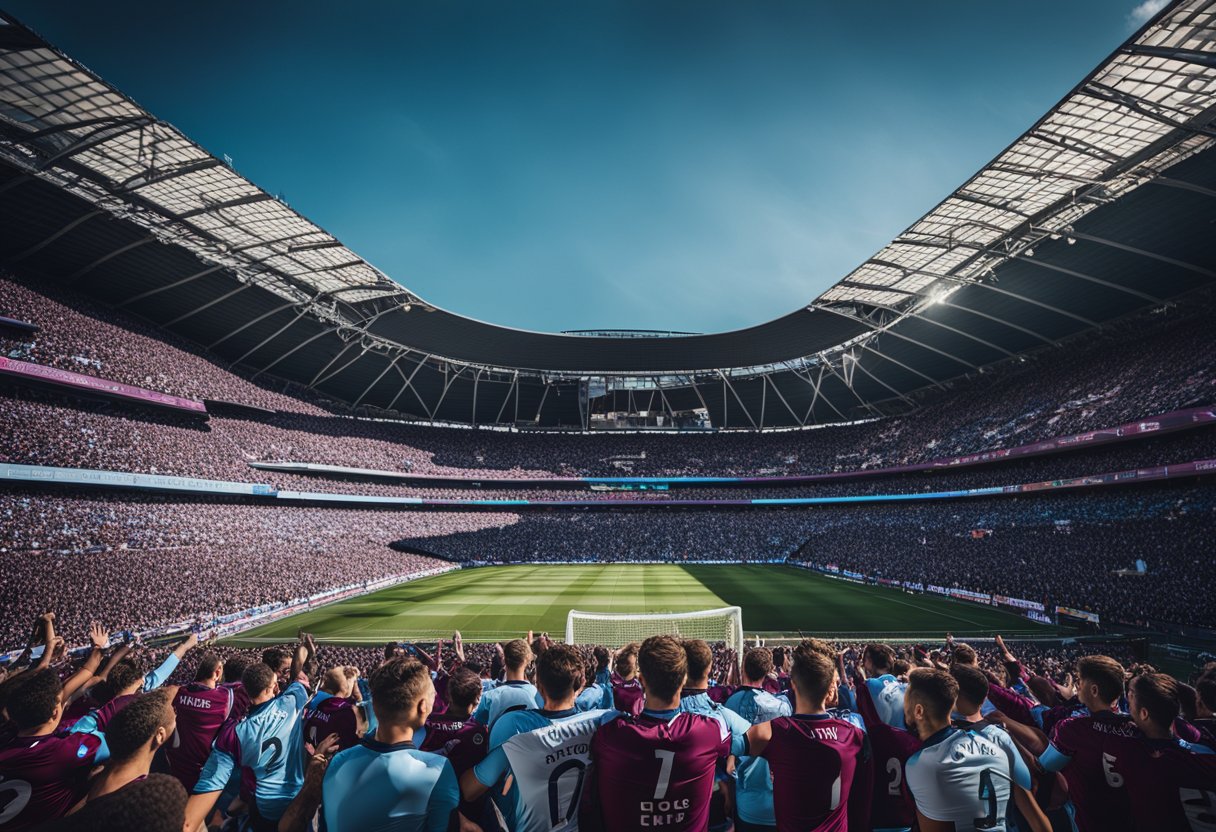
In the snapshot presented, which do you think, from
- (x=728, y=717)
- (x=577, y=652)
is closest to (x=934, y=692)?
(x=728, y=717)

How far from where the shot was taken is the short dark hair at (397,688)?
8.83 feet

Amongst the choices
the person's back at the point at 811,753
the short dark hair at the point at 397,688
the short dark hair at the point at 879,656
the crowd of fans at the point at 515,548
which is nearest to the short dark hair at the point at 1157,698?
the person's back at the point at 811,753

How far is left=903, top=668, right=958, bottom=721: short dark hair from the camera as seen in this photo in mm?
3068

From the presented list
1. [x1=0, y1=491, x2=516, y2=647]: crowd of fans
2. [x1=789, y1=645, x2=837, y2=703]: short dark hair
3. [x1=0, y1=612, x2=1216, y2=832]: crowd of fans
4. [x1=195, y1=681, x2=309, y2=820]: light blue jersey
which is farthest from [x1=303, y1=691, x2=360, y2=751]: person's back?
[x1=0, y1=491, x2=516, y2=647]: crowd of fans

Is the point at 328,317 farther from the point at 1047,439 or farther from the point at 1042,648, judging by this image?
the point at 1047,439

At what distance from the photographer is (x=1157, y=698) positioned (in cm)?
344

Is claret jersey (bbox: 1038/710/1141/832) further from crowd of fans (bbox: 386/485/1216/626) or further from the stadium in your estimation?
crowd of fans (bbox: 386/485/1216/626)

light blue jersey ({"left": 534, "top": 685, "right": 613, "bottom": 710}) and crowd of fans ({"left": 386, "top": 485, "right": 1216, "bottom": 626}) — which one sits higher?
light blue jersey ({"left": 534, "top": 685, "right": 613, "bottom": 710})

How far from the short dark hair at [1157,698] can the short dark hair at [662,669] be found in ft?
10.4

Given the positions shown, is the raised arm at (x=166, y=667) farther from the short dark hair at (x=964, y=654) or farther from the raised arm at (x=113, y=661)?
the short dark hair at (x=964, y=654)

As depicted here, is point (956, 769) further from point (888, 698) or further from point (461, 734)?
point (461, 734)

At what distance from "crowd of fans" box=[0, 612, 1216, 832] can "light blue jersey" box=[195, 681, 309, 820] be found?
1 centimetres

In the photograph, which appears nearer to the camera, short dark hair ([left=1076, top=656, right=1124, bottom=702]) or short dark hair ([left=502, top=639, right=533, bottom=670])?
short dark hair ([left=1076, top=656, right=1124, bottom=702])

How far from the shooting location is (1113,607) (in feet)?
72.4
